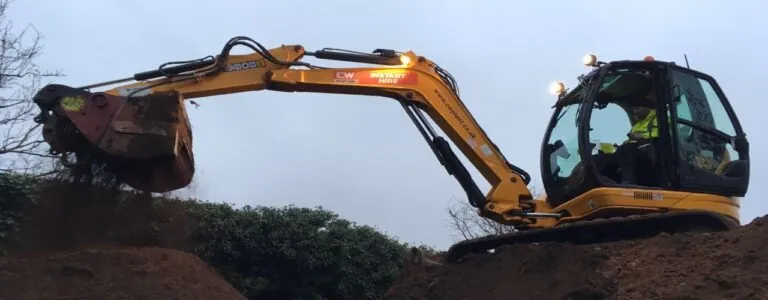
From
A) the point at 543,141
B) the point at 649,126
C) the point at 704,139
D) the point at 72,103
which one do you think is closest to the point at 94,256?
the point at 72,103

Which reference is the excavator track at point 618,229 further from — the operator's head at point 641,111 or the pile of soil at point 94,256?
the pile of soil at point 94,256

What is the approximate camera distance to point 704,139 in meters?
8.24

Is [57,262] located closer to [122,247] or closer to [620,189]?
[122,247]

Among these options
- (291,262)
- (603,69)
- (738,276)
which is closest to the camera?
(738,276)

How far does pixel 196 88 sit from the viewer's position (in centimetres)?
814

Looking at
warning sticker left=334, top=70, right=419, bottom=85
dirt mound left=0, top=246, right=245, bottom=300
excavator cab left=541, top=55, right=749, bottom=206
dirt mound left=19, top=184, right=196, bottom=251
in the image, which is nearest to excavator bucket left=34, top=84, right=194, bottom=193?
dirt mound left=19, top=184, right=196, bottom=251

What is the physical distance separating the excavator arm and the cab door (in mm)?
1493

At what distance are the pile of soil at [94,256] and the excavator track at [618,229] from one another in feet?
9.71

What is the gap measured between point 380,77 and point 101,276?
3.30 meters

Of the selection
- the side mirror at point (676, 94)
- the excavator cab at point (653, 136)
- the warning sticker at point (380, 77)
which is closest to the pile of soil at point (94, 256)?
the warning sticker at point (380, 77)

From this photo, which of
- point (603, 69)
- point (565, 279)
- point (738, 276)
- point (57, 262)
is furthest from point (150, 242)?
point (738, 276)

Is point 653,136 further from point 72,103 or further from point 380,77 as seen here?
point 72,103

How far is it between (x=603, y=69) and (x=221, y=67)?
3671mm

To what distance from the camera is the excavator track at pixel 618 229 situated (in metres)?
7.52
